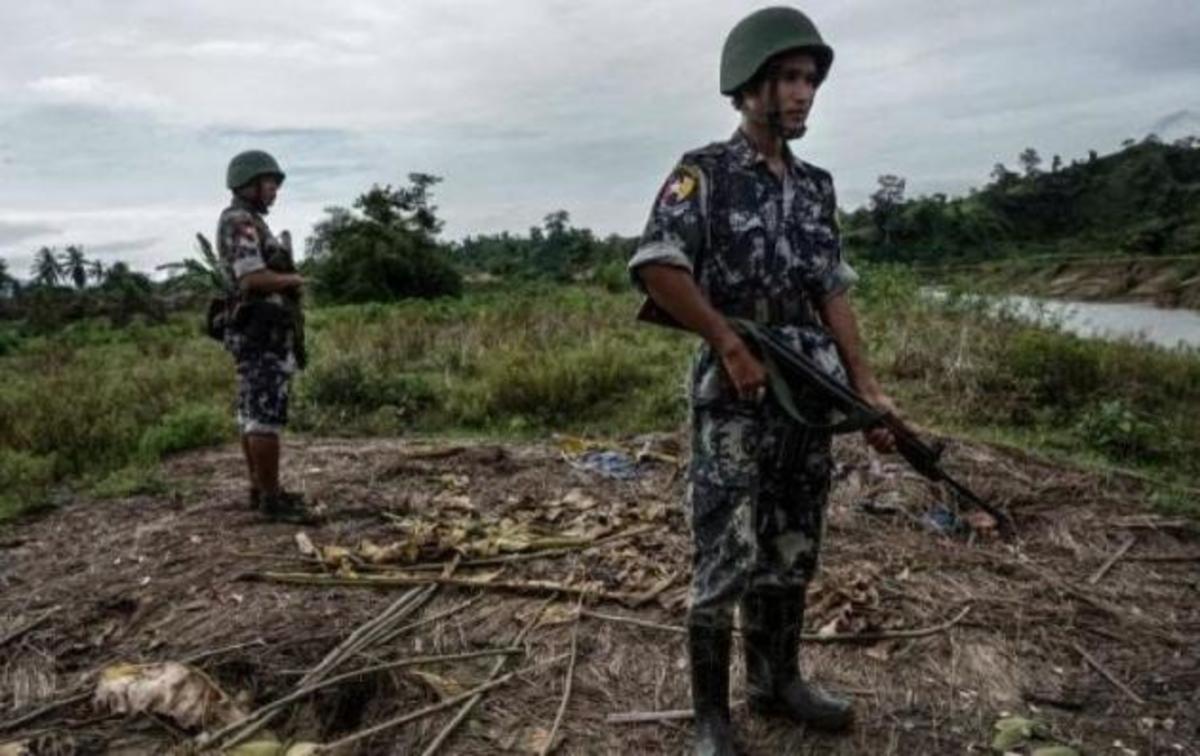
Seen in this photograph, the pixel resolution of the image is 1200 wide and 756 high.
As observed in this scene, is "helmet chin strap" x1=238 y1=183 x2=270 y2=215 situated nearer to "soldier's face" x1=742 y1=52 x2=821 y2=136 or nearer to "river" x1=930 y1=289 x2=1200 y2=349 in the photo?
"soldier's face" x1=742 y1=52 x2=821 y2=136

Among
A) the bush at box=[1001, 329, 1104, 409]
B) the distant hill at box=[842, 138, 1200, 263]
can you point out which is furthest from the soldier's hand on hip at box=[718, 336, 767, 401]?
the distant hill at box=[842, 138, 1200, 263]

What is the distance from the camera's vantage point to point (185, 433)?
6840mm

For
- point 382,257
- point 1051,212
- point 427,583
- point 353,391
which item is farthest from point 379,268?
point 1051,212

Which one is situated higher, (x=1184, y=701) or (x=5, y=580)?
(x=5, y=580)

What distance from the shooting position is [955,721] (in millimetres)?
2934

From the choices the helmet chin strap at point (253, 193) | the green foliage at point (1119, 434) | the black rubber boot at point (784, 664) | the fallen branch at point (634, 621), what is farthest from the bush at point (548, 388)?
the black rubber boot at point (784, 664)

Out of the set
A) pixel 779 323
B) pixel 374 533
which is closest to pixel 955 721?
pixel 779 323

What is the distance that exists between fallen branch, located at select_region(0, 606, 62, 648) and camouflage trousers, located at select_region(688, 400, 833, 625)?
2.76 metres

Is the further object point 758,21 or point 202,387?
point 202,387

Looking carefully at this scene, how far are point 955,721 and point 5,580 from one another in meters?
4.12

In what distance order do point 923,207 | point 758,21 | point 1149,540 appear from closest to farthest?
point 758,21
point 1149,540
point 923,207

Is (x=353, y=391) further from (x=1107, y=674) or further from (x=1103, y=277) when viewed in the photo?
(x=1103, y=277)

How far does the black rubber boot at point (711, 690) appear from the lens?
2.57 meters

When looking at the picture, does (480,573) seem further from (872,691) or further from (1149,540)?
(1149,540)
